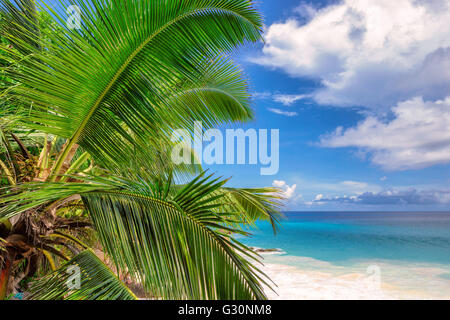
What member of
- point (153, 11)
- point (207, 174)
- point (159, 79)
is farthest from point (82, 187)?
point (153, 11)

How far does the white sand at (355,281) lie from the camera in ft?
41.9

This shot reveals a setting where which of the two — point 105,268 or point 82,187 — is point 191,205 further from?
point 105,268

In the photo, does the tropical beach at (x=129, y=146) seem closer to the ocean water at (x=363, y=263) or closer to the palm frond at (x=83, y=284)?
the palm frond at (x=83, y=284)

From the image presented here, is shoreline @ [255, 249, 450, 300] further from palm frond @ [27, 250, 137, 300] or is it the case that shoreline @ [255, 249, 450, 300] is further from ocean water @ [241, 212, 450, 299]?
palm frond @ [27, 250, 137, 300]

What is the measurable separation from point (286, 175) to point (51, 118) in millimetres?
58551

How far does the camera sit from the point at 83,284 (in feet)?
5.17

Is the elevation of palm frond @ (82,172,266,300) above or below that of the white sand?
above

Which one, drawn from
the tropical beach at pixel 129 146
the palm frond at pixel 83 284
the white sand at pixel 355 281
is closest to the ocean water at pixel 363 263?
the white sand at pixel 355 281

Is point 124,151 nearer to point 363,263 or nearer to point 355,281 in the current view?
point 355,281

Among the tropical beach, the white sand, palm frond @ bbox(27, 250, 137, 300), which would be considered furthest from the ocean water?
palm frond @ bbox(27, 250, 137, 300)

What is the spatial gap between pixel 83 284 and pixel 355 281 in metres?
18.1

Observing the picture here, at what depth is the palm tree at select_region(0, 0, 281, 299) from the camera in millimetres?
1421

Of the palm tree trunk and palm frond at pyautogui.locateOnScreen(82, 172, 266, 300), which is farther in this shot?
the palm tree trunk

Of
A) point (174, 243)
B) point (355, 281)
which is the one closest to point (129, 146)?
point (174, 243)
